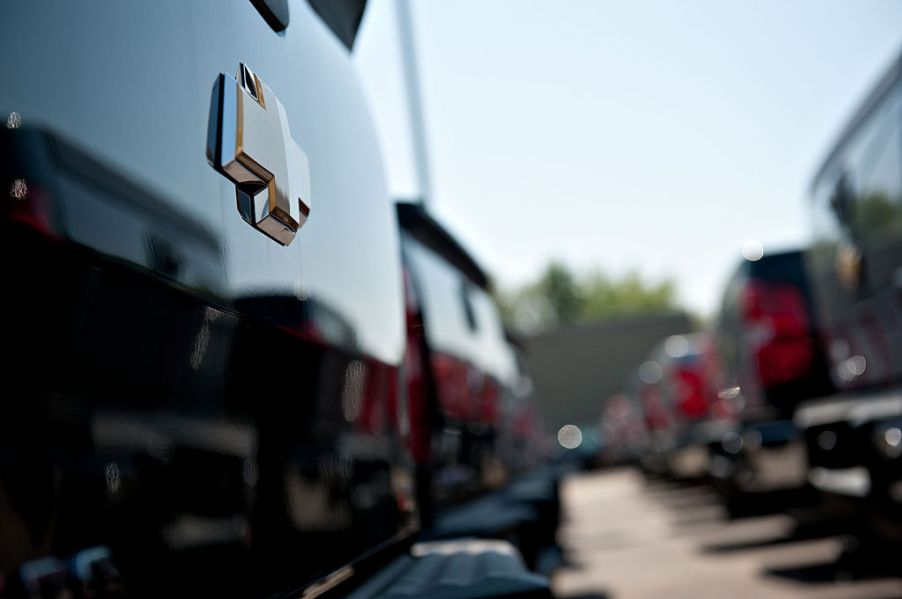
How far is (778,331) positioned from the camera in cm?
972

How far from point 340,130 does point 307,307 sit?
560mm

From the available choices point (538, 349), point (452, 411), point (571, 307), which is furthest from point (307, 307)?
point (571, 307)

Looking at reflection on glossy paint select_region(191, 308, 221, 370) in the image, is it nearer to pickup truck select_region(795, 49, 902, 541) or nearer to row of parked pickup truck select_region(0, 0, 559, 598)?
row of parked pickup truck select_region(0, 0, 559, 598)

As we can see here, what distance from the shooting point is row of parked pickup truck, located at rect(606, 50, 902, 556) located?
5676 mm

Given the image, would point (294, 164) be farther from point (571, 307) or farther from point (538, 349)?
point (571, 307)

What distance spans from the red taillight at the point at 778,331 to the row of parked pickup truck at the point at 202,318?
7.07 m

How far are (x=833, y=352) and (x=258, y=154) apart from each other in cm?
621

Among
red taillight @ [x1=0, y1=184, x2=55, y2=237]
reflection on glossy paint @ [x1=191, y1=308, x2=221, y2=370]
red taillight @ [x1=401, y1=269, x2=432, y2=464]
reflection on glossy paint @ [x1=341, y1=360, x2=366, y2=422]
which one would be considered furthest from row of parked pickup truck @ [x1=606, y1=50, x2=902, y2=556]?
red taillight @ [x1=0, y1=184, x2=55, y2=237]

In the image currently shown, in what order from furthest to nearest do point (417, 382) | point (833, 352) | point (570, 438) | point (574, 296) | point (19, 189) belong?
point (574, 296), point (570, 438), point (833, 352), point (417, 382), point (19, 189)

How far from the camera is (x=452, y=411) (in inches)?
204

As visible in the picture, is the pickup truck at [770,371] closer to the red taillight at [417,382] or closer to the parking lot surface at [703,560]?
the parking lot surface at [703,560]

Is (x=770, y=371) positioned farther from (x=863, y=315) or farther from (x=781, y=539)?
(x=863, y=315)

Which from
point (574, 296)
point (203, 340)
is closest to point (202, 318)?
point (203, 340)

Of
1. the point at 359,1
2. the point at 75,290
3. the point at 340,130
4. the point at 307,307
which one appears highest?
the point at 359,1
